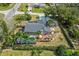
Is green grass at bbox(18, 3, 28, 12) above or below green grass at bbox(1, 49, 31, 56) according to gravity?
above

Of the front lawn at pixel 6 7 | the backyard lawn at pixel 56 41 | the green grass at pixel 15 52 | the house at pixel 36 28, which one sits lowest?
the green grass at pixel 15 52

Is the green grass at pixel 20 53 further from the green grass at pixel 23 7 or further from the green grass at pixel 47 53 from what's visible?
the green grass at pixel 23 7

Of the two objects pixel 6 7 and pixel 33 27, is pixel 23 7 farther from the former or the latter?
pixel 33 27

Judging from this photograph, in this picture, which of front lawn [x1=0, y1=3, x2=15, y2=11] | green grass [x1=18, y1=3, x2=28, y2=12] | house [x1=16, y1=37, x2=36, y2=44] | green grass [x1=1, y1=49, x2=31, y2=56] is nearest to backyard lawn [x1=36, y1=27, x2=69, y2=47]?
house [x1=16, y1=37, x2=36, y2=44]

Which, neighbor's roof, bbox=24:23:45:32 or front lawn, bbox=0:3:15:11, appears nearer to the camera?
neighbor's roof, bbox=24:23:45:32

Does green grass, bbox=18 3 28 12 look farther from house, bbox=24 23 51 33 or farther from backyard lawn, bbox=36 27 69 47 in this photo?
backyard lawn, bbox=36 27 69 47

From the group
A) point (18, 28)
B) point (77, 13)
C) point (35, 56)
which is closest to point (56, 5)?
point (77, 13)

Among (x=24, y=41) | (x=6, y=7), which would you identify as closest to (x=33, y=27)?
(x=24, y=41)

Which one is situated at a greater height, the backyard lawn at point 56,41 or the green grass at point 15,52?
the backyard lawn at point 56,41

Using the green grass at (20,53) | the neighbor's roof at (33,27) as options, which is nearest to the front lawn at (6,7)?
the neighbor's roof at (33,27)
